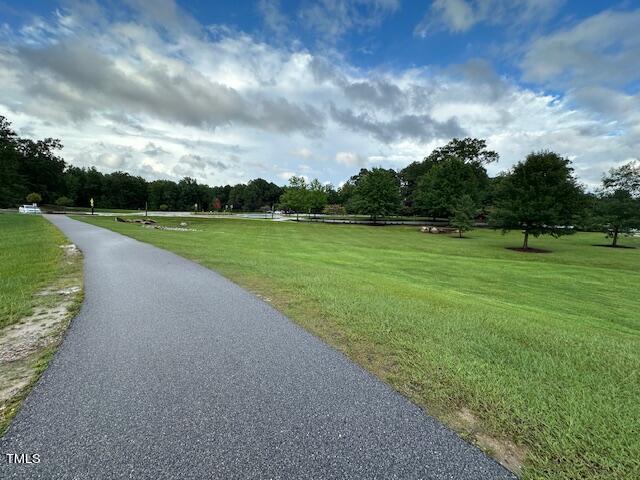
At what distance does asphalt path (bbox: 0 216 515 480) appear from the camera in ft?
6.82

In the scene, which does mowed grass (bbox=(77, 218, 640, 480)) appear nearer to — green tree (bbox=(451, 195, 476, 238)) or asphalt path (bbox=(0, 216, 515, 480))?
asphalt path (bbox=(0, 216, 515, 480))

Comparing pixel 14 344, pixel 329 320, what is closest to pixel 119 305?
pixel 14 344

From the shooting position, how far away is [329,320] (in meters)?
4.96

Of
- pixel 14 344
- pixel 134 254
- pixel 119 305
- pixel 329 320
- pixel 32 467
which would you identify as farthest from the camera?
pixel 134 254

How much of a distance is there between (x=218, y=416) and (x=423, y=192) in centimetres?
5257

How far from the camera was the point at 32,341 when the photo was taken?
3.96m

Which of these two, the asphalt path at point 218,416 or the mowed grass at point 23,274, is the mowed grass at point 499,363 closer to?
the asphalt path at point 218,416

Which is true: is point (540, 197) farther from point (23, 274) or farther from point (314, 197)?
point (314, 197)

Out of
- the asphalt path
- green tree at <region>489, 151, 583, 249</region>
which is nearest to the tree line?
green tree at <region>489, 151, 583, 249</region>

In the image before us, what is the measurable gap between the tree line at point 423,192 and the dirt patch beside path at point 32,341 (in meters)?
27.0

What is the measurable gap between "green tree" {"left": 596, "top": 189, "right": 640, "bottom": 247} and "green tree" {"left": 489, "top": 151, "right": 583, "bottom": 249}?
6.86m

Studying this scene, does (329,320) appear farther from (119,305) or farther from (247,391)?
(119,305)

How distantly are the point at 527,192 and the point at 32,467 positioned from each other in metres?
28.8

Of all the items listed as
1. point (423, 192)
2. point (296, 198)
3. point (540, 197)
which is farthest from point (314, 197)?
point (540, 197)
